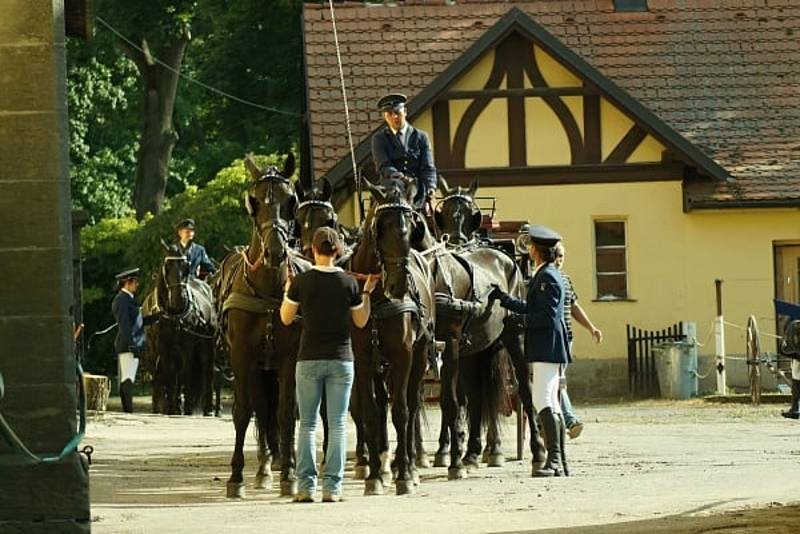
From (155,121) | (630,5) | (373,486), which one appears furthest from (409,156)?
(155,121)

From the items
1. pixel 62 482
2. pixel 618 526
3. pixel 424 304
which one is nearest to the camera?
pixel 62 482

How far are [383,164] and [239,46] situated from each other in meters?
34.2

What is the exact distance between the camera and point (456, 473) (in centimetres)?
2086

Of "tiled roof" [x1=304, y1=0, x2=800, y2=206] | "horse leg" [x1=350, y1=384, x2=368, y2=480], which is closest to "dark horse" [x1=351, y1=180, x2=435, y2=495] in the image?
"horse leg" [x1=350, y1=384, x2=368, y2=480]

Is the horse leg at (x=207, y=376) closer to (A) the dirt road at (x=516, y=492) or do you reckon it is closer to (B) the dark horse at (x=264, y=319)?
(A) the dirt road at (x=516, y=492)

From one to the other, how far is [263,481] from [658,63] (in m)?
26.8

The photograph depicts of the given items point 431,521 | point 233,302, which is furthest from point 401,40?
point 431,521

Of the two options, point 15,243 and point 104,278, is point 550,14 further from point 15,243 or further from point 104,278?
point 15,243

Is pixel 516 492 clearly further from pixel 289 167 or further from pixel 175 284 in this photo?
pixel 175 284

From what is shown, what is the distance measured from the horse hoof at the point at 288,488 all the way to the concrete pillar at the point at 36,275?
14.6 ft

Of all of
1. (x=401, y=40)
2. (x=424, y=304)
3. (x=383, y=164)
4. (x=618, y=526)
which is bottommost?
(x=618, y=526)

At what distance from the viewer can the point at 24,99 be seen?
14.8 metres

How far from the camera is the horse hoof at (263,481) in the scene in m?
19.8

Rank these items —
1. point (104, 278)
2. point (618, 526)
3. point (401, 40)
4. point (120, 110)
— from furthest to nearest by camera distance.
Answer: point (120, 110)
point (104, 278)
point (401, 40)
point (618, 526)
